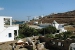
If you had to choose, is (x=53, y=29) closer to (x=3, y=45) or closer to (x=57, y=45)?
(x=57, y=45)

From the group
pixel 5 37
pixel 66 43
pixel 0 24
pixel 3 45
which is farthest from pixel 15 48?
pixel 66 43

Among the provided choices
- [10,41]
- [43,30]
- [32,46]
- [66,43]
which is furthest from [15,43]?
[43,30]

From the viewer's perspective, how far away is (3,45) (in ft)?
81.3

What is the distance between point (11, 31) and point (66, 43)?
31.2 feet

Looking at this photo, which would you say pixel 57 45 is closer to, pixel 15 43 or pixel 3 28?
pixel 15 43

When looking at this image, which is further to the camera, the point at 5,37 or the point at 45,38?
the point at 45,38

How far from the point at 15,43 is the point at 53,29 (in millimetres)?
15562

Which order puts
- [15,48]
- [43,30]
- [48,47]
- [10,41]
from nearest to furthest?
[15,48], [10,41], [48,47], [43,30]

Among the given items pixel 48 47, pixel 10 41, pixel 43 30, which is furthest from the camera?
pixel 43 30

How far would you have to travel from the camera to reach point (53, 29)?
131 feet

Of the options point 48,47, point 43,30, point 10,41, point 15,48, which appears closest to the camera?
point 15,48

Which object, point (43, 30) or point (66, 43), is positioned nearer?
point (66, 43)

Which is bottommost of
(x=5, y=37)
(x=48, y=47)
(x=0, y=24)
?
(x=48, y=47)

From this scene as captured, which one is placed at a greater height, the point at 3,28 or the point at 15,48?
the point at 3,28
